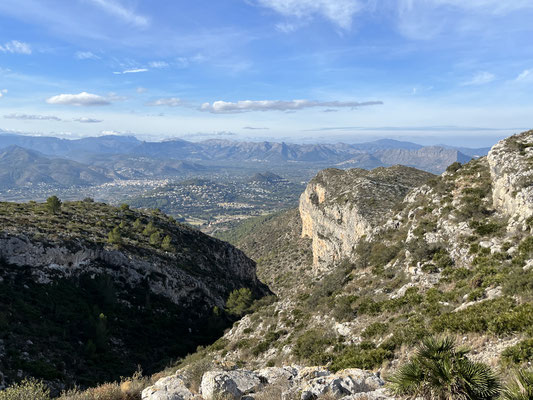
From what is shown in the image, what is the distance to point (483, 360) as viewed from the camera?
1156 cm

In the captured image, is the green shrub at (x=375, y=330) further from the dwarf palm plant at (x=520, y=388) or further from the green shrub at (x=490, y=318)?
the dwarf palm plant at (x=520, y=388)

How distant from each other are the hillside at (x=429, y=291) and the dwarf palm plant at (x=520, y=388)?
4.39 meters

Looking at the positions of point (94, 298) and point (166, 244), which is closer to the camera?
point (94, 298)

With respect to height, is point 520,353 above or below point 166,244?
above

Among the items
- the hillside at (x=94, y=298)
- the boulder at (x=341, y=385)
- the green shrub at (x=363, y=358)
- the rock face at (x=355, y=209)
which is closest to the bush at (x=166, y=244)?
the hillside at (x=94, y=298)

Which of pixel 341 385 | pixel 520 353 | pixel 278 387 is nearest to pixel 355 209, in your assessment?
pixel 520 353

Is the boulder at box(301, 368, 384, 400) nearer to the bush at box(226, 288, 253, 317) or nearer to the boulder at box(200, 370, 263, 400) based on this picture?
the boulder at box(200, 370, 263, 400)

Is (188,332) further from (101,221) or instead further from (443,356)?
(443,356)

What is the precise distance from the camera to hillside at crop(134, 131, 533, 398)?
14.4 meters

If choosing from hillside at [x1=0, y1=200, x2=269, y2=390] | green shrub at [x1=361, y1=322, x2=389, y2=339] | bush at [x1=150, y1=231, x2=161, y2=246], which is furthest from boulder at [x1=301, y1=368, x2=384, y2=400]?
bush at [x1=150, y1=231, x2=161, y2=246]

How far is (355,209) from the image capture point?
65625 mm

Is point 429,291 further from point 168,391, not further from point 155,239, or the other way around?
point 155,239

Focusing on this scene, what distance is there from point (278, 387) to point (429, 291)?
48.8 ft

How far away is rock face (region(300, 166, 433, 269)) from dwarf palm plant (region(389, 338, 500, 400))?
48314mm
